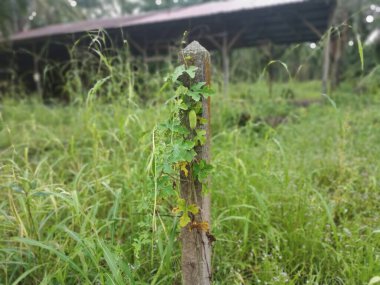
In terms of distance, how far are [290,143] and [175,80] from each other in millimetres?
2371

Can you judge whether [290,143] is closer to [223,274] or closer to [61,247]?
[223,274]

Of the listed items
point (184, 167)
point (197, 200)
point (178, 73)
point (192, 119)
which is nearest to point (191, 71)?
point (178, 73)

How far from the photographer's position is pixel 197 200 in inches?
43.3

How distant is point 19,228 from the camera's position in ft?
4.94

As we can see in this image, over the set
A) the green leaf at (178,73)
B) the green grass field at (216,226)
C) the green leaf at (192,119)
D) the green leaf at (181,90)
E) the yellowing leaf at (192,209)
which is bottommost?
the green grass field at (216,226)

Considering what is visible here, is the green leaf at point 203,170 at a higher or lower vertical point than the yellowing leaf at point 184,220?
higher

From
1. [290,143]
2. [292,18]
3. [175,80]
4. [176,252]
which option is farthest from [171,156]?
[292,18]

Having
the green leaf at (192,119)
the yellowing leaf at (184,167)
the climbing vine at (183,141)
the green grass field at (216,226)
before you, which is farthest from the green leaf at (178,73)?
the green grass field at (216,226)

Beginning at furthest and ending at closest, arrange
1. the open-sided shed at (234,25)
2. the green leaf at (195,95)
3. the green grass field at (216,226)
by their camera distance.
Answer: the open-sided shed at (234,25) < the green grass field at (216,226) < the green leaf at (195,95)

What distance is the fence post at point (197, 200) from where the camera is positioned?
1.04 metres

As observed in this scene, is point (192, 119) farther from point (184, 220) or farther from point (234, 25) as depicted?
point (234, 25)

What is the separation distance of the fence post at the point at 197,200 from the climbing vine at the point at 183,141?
0.05 ft

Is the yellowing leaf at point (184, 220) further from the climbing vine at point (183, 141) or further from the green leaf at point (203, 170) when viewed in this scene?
the green leaf at point (203, 170)

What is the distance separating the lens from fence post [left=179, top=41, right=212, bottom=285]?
1.04m
